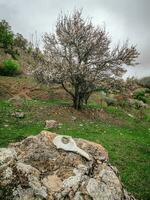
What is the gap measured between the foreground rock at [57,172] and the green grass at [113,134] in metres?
3.56

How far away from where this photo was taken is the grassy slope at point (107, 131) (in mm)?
14672

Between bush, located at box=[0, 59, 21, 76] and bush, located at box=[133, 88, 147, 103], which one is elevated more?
bush, located at box=[0, 59, 21, 76]

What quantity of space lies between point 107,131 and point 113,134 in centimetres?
59

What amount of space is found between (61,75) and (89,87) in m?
2.73

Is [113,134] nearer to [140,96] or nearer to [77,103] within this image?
[77,103]

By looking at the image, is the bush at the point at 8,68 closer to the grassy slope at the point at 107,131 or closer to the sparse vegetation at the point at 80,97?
the sparse vegetation at the point at 80,97

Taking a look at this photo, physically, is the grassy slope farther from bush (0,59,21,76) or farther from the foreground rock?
bush (0,59,21,76)

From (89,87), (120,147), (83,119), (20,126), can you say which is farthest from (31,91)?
(120,147)

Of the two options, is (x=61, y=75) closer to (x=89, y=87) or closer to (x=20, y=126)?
(x=89, y=87)

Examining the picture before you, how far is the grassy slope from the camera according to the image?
14.7 metres

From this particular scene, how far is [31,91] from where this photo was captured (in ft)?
118

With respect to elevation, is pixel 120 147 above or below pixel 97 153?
below

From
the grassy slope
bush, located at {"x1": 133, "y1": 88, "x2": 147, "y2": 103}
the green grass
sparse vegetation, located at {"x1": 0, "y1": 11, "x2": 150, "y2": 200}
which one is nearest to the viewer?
the green grass

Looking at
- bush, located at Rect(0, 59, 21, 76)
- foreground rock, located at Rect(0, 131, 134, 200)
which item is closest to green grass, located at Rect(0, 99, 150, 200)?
foreground rock, located at Rect(0, 131, 134, 200)
